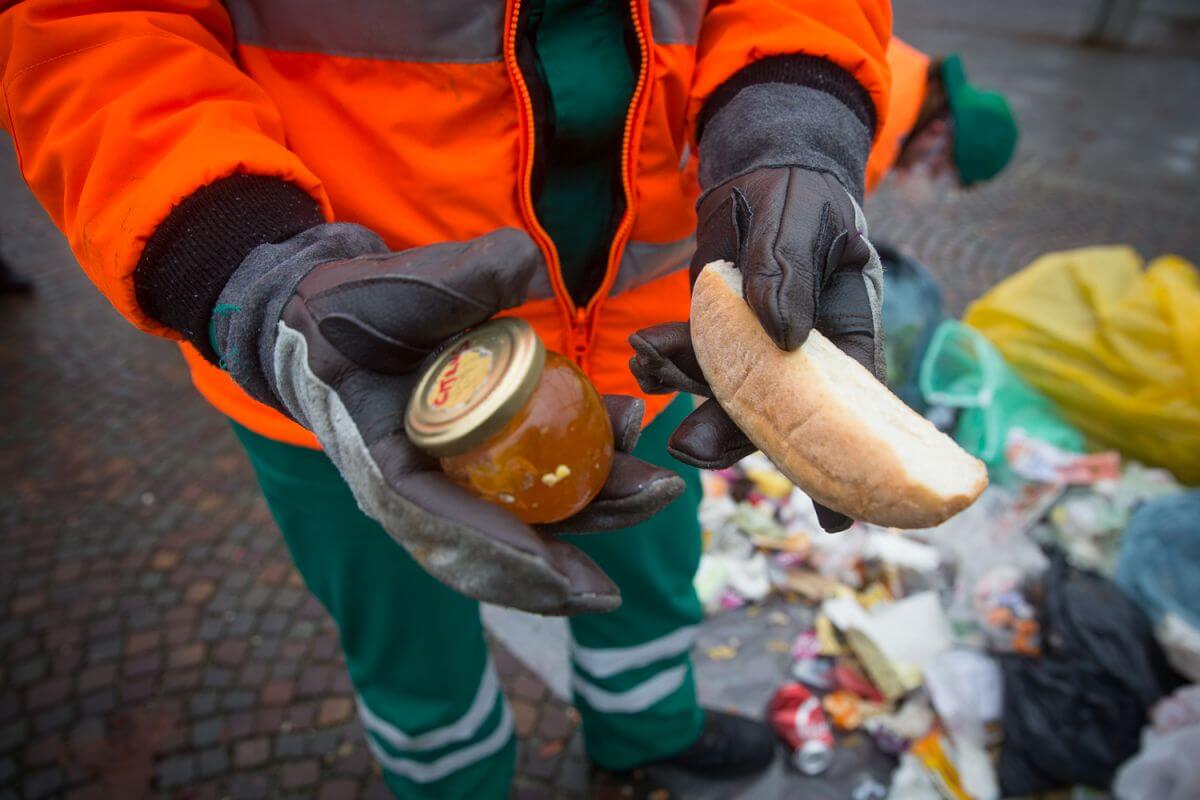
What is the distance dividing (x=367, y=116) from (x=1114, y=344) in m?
3.46

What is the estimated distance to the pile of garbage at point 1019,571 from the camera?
2.54m

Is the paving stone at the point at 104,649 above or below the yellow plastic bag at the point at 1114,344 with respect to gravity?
below

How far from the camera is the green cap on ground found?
3.46m

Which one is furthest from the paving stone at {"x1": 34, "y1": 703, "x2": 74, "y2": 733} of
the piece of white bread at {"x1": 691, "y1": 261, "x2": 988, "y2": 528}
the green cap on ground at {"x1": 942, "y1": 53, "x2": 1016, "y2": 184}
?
the green cap on ground at {"x1": 942, "y1": 53, "x2": 1016, "y2": 184}

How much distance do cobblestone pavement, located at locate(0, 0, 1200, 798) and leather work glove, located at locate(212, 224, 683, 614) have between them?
175cm

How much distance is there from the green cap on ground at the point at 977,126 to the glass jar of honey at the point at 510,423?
119 inches

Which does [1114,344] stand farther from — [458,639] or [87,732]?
[87,732]

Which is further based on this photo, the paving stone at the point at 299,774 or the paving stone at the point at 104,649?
the paving stone at the point at 104,649

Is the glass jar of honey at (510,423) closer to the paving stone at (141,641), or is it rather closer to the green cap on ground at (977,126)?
the paving stone at (141,641)

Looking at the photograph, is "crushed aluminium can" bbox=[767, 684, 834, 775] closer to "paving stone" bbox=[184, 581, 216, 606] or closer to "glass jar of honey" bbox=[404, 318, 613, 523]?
"glass jar of honey" bbox=[404, 318, 613, 523]

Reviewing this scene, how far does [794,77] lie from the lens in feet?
5.09

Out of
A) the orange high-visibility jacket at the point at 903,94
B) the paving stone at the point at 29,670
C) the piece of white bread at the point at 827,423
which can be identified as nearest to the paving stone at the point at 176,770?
the paving stone at the point at 29,670

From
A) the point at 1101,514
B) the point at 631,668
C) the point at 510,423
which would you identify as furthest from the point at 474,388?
the point at 1101,514

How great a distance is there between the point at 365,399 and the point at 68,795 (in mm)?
2204
